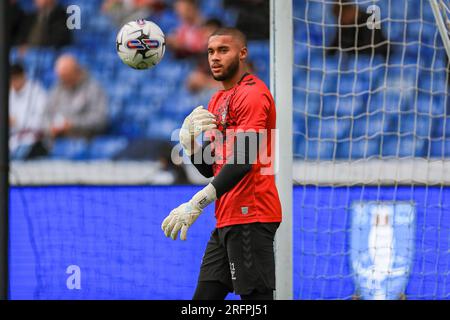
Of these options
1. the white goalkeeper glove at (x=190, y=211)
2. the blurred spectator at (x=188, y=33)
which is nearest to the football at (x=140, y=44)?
the white goalkeeper glove at (x=190, y=211)

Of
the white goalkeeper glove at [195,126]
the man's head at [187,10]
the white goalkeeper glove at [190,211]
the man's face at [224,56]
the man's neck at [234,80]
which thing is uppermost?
the man's head at [187,10]

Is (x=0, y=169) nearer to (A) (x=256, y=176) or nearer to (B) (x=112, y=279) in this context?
(A) (x=256, y=176)

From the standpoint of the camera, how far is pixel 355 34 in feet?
22.0

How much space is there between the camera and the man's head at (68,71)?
23.2ft

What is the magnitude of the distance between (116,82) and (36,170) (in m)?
0.99

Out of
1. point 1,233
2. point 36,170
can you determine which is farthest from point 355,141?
point 1,233

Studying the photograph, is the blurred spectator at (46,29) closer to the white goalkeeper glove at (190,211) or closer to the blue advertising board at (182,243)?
the blue advertising board at (182,243)

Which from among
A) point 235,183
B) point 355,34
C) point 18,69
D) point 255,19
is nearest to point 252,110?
point 235,183

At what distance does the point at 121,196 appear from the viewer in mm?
6605

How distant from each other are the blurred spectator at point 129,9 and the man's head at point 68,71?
50 cm

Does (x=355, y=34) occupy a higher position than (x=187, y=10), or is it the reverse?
(x=187, y=10)

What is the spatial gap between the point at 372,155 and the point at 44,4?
9.91 ft

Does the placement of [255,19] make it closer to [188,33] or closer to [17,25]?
[188,33]

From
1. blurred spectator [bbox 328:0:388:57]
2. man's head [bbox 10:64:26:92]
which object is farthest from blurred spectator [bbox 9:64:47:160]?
blurred spectator [bbox 328:0:388:57]
